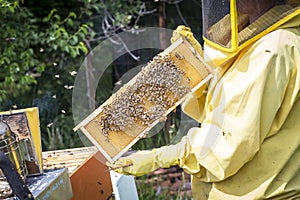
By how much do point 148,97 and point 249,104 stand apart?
15.2 inches

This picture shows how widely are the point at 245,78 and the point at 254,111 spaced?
0.11 metres

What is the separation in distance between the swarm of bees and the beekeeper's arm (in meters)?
0.13

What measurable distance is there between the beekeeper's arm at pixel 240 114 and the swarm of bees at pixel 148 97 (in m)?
0.13

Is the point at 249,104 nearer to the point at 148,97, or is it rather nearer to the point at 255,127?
the point at 255,127

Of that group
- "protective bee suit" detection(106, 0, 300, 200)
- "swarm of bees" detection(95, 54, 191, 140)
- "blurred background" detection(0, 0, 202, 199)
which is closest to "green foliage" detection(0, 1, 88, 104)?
"blurred background" detection(0, 0, 202, 199)

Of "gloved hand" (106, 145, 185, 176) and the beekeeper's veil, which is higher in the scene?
the beekeeper's veil

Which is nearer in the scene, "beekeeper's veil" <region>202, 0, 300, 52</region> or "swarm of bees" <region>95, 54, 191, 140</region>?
"beekeeper's veil" <region>202, 0, 300, 52</region>

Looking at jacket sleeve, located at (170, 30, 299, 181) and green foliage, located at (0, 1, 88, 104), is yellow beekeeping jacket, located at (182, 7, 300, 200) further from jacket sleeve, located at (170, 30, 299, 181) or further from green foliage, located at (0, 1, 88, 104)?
green foliage, located at (0, 1, 88, 104)

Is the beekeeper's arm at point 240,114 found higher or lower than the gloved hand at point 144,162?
higher

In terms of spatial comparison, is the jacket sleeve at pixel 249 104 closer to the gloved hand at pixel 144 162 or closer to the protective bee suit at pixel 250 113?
the protective bee suit at pixel 250 113

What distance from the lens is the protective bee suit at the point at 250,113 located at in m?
1.61

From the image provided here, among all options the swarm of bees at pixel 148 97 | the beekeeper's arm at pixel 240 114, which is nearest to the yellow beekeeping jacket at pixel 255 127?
the beekeeper's arm at pixel 240 114

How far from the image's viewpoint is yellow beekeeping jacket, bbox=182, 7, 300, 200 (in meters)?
1.61

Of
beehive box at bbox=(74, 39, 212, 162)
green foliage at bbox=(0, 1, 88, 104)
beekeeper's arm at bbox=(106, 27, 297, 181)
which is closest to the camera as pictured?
beekeeper's arm at bbox=(106, 27, 297, 181)
